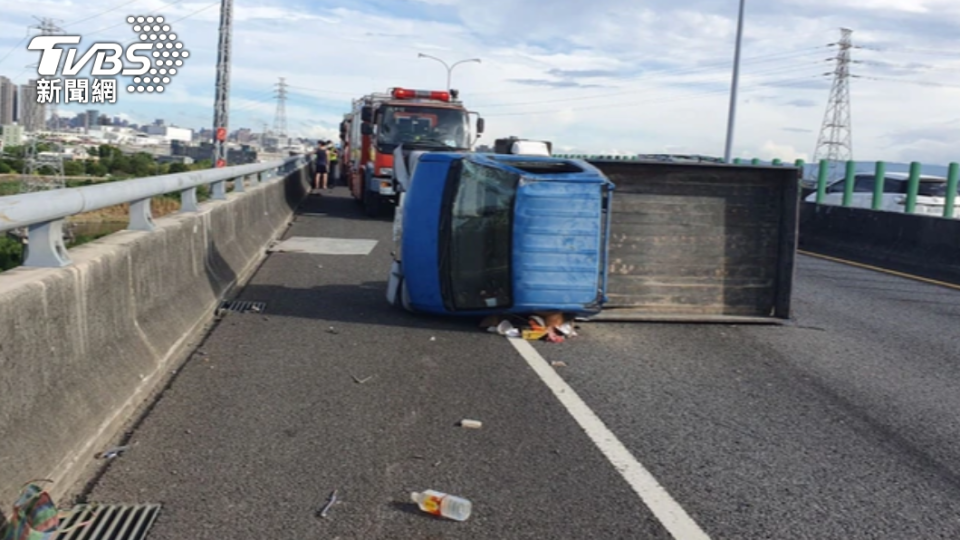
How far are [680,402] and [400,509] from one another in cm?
280

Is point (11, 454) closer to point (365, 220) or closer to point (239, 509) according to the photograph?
point (239, 509)

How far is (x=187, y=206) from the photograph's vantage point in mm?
9734

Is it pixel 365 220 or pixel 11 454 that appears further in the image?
pixel 365 220

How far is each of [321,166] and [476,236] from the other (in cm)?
2660

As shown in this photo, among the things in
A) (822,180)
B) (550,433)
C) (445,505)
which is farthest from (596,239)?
(822,180)

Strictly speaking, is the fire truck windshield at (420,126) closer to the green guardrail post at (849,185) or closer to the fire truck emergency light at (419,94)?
the fire truck emergency light at (419,94)

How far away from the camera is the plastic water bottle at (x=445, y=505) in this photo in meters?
4.46

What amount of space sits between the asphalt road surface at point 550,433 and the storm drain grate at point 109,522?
84 mm

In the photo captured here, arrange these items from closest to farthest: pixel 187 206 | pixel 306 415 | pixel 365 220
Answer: pixel 306 415 < pixel 187 206 < pixel 365 220

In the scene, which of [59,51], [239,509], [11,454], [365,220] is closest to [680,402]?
[239,509]

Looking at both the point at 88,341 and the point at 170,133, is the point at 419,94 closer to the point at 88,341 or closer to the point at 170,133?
the point at 88,341

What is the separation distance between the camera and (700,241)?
10.1m

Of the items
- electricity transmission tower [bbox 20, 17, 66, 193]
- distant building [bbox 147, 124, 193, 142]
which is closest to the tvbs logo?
electricity transmission tower [bbox 20, 17, 66, 193]

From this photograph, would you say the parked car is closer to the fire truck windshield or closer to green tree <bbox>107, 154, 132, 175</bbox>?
the fire truck windshield
